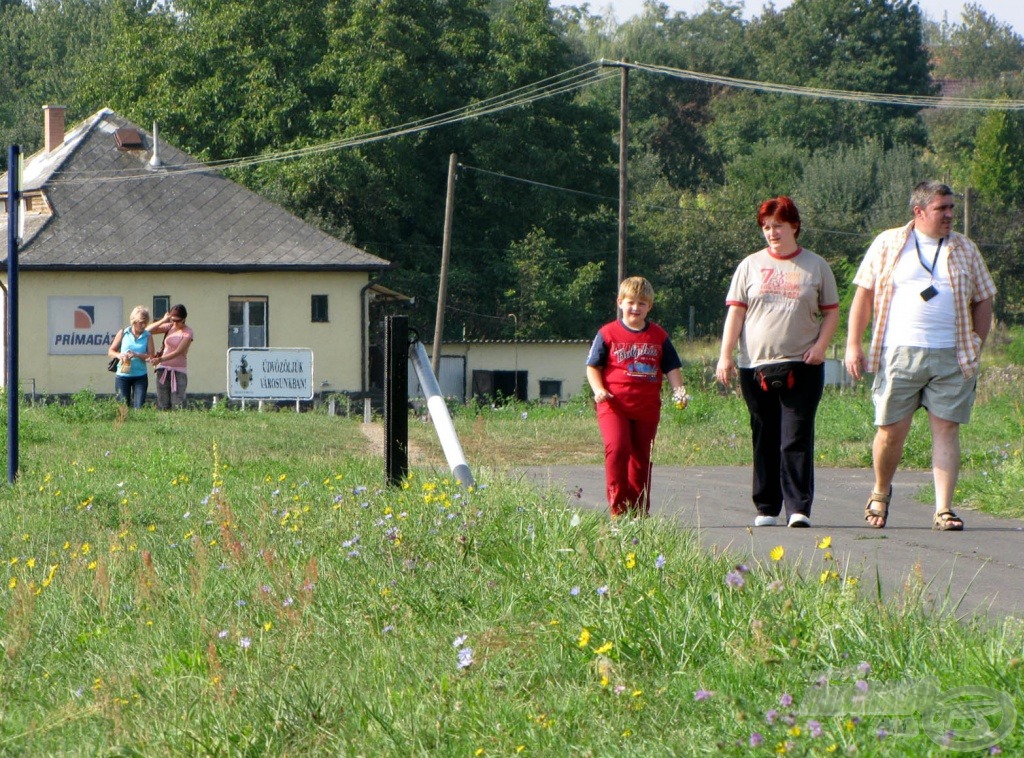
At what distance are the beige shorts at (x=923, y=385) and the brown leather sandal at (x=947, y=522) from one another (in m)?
0.47

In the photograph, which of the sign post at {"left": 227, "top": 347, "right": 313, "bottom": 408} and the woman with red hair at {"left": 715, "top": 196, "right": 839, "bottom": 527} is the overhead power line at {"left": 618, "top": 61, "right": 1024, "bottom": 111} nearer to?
the sign post at {"left": 227, "top": 347, "right": 313, "bottom": 408}

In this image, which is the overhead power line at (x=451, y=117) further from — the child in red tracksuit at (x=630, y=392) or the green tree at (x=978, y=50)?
the green tree at (x=978, y=50)

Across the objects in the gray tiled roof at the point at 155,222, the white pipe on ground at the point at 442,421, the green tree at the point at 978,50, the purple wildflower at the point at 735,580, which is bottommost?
the purple wildflower at the point at 735,580

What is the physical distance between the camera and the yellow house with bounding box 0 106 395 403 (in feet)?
118

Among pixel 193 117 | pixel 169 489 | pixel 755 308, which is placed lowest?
pixel 169 489

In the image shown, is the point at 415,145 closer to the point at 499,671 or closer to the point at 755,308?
the point at 755,308

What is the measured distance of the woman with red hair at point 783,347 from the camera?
7.68m

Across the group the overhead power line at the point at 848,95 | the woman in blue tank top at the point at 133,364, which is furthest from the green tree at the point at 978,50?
the woman in blue tank top at the point at 133,364

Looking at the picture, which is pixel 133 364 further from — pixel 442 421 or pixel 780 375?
pixel 780 375

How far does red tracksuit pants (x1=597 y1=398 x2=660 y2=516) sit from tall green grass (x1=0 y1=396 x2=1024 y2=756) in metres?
0.47

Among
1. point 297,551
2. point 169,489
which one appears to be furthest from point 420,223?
point 297,551

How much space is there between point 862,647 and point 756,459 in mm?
3859

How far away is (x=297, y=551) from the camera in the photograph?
6.55 metres

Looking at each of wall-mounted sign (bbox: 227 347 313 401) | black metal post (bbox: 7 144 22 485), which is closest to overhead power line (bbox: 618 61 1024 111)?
wall-mounted sign (bbox: 227 347 313 401)
